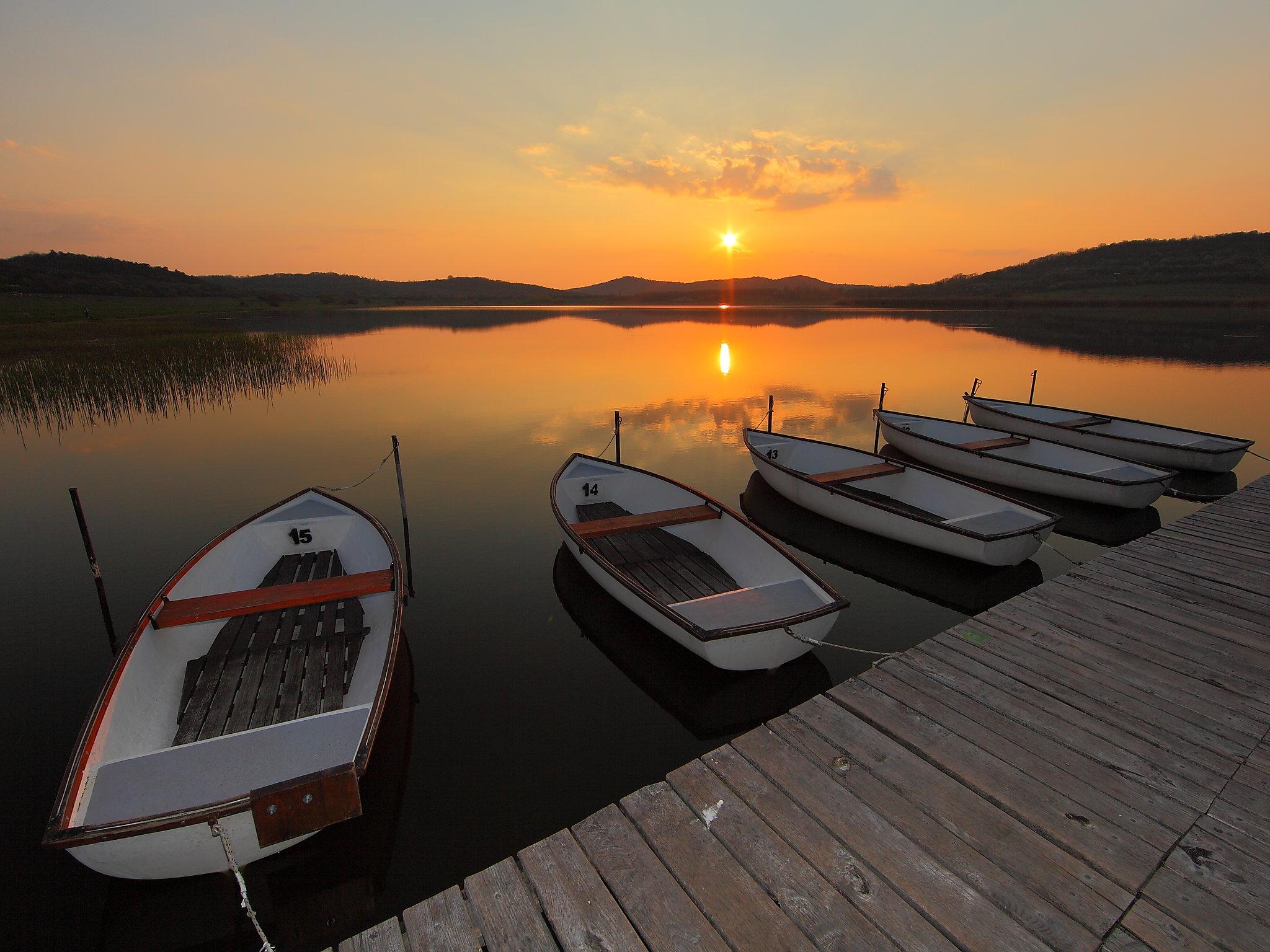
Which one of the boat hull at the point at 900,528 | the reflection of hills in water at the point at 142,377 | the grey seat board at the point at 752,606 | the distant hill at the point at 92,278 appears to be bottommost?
the boat hull at the point at 900,528

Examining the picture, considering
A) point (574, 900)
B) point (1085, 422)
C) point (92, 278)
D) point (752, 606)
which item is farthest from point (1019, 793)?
point (92, 278)

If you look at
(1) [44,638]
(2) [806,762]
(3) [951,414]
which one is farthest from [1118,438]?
(1) [44,638]

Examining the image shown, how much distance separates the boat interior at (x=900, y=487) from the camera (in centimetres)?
1112

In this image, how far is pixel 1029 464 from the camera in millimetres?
14602

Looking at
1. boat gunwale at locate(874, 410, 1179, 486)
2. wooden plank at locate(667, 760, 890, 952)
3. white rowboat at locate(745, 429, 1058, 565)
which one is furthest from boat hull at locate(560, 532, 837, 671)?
boat gunwale at locate(874, 410, 1179, 486)

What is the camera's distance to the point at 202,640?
23.7 feet

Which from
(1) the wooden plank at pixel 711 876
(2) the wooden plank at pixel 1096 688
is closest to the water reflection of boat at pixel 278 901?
(1) the wooden plank at pixel 711 876

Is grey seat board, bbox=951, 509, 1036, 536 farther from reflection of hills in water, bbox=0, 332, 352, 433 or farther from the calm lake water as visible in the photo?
reflection of hills in water, bbox=0, 332, 352, 433

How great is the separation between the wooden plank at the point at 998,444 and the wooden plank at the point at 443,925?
16.3 meters

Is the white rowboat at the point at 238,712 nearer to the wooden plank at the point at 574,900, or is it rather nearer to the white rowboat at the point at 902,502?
the wooden plank at the point at 574,900

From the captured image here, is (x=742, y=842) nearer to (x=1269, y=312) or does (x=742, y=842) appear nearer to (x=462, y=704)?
(x=462, y=704)

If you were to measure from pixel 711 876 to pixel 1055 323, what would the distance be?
95.6 meters

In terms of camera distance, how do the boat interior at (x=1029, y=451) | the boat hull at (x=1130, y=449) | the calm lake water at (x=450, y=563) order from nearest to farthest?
the calm lake water at (x=450, y=563)
the boat interior at (x=1029, y=451)
the boat hull at (x=1130, y=449)

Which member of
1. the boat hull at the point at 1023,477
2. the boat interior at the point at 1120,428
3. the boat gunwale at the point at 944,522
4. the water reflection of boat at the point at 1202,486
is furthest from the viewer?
the boat interior at the point at 1120,428
